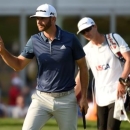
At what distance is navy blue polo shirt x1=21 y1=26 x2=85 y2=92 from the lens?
8594 millimetres

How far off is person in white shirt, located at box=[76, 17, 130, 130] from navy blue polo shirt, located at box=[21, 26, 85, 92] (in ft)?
4.12

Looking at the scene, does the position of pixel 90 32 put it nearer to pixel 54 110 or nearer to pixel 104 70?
pixel 104 70

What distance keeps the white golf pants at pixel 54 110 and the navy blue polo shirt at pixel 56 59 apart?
116mm

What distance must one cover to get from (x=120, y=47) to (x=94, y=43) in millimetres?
439

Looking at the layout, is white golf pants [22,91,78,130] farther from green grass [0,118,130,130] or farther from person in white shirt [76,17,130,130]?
green grass [0,118,130,130]

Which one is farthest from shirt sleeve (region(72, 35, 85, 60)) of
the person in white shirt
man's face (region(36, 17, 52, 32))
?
the person in white shirt

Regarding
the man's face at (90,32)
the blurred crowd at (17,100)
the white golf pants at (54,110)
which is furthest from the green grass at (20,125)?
the white golf pants at (54,110)

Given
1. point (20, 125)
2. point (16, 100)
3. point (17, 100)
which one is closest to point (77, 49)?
point (20, 125)

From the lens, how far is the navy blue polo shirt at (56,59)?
28.2 feet

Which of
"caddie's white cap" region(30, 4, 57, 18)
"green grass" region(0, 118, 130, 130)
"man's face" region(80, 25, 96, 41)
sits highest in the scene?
"caddie's white cap" region(30, 4, 57, 18)

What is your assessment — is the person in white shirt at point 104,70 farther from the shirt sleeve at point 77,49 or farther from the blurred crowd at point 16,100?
the blurred crowd at point 16,100

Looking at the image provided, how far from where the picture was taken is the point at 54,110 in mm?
8680

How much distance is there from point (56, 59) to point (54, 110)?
617mm

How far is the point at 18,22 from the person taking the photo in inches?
1001
